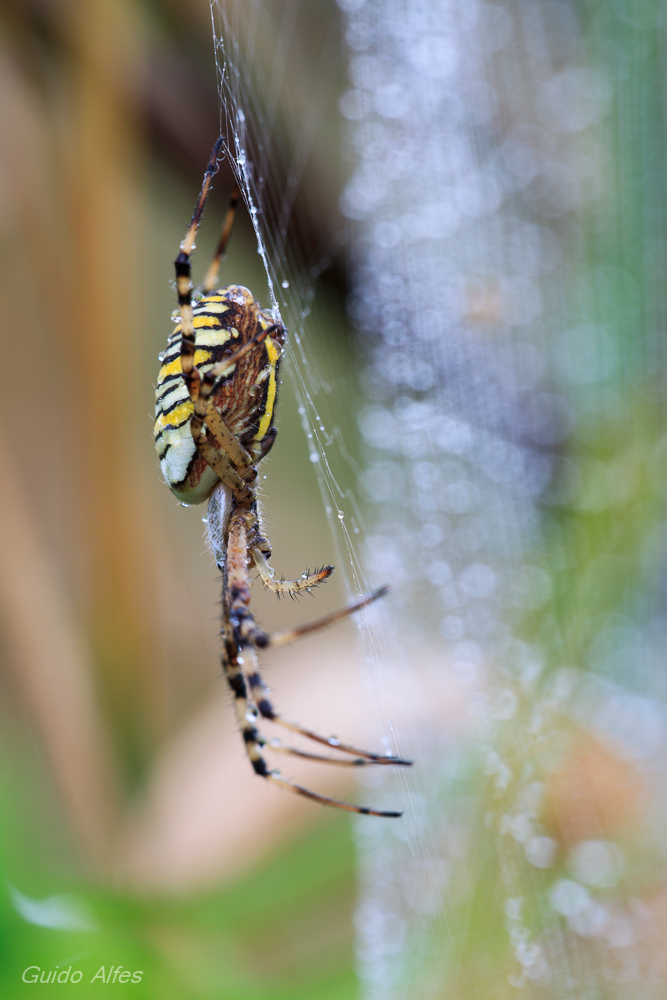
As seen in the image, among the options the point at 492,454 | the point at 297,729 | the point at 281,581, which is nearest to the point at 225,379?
the point at 281,581

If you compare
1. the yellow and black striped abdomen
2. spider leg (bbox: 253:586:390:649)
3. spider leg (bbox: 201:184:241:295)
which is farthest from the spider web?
spider leg (bbox: 253:586:390:649)

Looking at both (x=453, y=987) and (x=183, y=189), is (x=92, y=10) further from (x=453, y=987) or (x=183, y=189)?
(x=453, y=987)

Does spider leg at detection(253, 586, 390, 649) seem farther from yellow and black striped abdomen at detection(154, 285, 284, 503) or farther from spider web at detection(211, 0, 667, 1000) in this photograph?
spider web at detection(211, 0, 667, 1000)

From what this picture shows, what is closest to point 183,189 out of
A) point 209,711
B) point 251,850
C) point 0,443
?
point 0,443

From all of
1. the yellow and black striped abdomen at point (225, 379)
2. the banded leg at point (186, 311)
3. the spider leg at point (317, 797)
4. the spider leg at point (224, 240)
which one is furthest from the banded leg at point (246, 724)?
the spider leg at point (224, 240)

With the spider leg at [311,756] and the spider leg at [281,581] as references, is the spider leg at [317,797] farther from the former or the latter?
the spider leg at [281,581]

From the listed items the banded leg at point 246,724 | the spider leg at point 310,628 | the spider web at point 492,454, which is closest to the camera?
the spider leg at point 310,628

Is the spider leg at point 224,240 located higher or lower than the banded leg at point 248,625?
higher

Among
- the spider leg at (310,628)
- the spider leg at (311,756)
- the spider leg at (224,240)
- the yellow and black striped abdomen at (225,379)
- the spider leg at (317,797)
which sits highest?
the spider leg at (224,240)
